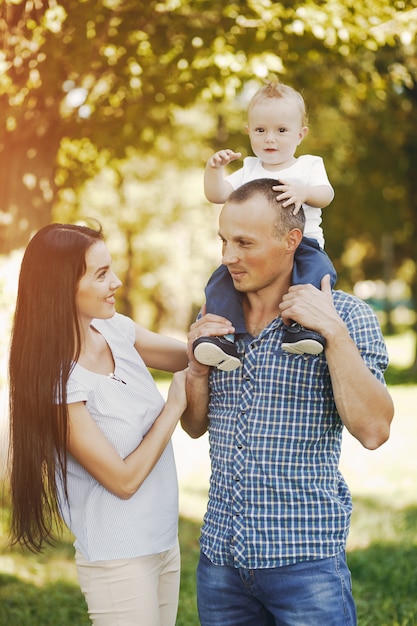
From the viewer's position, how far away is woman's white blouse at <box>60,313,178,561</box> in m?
2.99

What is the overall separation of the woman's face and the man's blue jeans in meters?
1.02

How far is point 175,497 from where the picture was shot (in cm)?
321

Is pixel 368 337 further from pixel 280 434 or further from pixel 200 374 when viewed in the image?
pixel 200 374

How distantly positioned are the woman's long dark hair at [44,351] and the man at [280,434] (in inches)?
20.1

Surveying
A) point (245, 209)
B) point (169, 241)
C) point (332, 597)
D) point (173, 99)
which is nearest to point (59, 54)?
point (173, 99)

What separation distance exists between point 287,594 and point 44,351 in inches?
47.0

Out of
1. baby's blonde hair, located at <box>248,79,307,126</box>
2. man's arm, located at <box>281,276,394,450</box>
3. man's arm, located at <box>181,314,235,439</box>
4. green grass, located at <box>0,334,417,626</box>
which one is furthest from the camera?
green grass, located at <box>0,334,417,626</box>

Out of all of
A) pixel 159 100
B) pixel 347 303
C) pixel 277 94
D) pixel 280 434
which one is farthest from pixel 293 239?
pixel 159 100

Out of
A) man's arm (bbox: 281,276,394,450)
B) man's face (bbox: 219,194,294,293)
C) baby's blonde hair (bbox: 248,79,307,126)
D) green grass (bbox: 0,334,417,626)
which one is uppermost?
baby's blonde hair (bbox: 248,79,307,126)

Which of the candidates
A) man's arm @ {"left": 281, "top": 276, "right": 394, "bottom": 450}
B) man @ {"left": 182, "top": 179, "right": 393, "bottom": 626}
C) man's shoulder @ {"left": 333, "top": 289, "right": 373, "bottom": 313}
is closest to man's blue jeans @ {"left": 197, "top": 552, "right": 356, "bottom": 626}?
man @ {"left": 182, "top": 179, "right": 393, "bottom": 626}

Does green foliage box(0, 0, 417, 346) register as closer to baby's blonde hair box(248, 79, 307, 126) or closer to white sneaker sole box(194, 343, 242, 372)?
baby's blonde hair box(248, 79, 307, 126)

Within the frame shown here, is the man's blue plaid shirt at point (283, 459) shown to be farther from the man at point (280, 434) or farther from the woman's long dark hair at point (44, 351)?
the woman's long dark hair at point (44, 351)

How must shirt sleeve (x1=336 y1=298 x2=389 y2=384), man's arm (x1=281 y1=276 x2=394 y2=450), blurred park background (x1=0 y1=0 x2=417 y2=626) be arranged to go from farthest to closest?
blurred park background (x1=0 y1=0 x2=417 y2=626) → shirt sleeve (x1=336 y1=298 x2=389 y2=384) → man's arm (x1=281 y1=276 x2=394 y2=450)

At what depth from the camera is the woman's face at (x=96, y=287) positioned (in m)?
3.01
